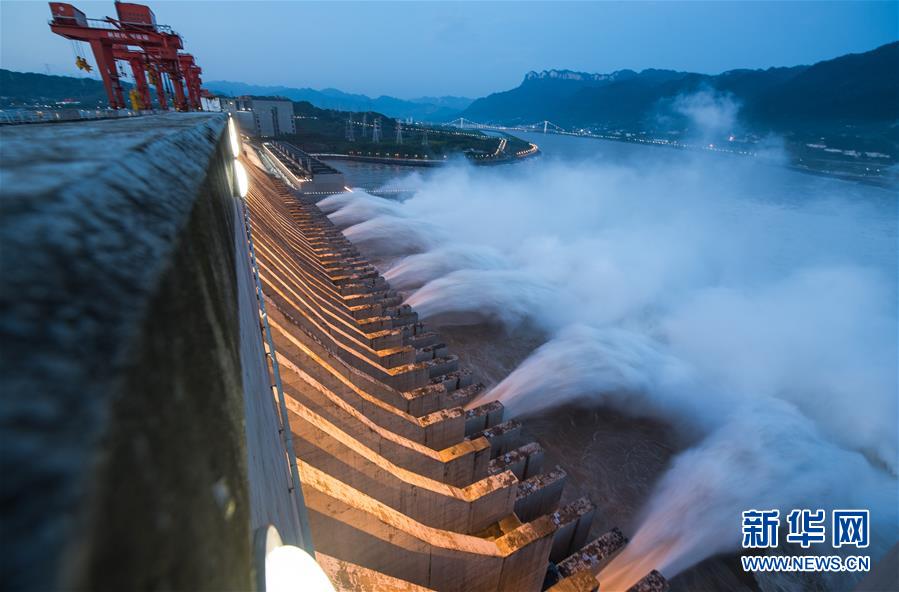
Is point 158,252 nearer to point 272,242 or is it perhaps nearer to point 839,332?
point 272,242

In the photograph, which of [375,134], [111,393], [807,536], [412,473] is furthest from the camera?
[375,134]

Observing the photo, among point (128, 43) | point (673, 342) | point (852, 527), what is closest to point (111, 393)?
point (852, 527)

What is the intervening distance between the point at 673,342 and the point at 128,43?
139 ft

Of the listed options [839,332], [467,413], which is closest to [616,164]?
[839,332]

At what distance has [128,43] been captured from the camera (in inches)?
1206

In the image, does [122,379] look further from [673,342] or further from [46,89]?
[46,89]

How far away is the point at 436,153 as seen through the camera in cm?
7906

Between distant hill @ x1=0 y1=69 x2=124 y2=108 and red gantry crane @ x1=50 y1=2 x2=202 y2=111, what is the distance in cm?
8648

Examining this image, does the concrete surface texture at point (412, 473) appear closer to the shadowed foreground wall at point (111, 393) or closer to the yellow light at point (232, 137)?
the yellow light at point (232, 137)

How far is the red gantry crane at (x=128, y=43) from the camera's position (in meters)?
27.5

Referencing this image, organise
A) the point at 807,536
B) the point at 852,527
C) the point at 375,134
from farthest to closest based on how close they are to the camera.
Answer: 1. the point at 375,134
2. the point at 852,527
3. the point at 807,536

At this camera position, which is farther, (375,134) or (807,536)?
(375,134)

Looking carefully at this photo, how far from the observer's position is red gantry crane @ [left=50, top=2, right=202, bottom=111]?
90.3 feet

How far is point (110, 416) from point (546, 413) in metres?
10.6
